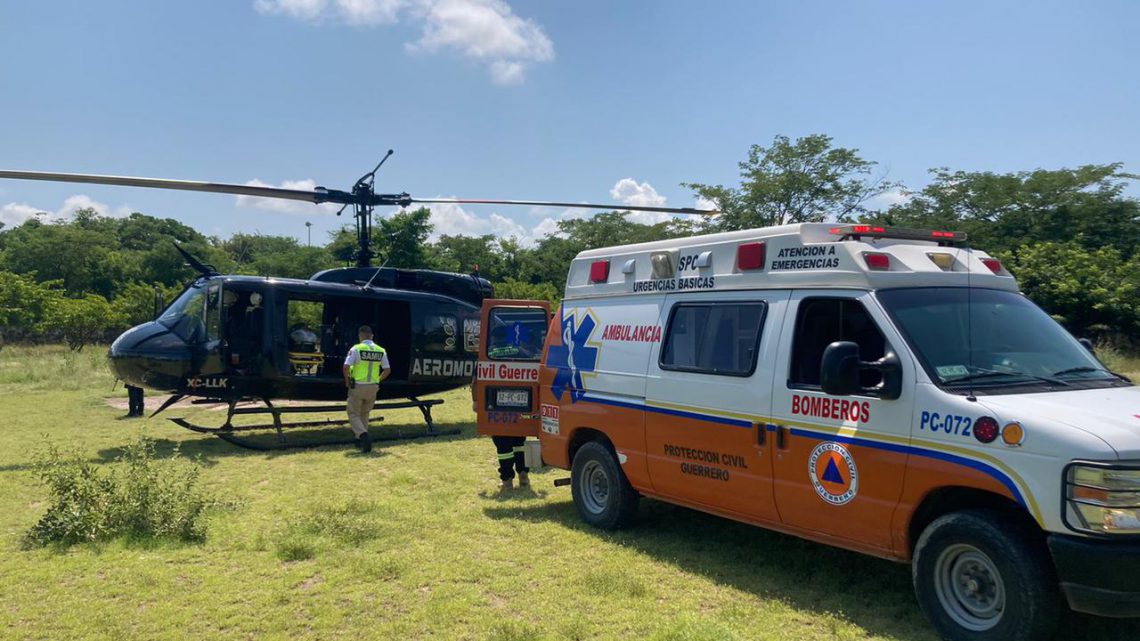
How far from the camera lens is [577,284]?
744cm

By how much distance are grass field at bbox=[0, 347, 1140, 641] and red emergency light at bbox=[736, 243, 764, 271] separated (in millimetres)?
2206

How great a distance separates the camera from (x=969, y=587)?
417 cm

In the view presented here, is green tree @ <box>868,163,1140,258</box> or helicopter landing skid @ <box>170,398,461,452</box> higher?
green tree @ <box>868,163,1140,258</box>

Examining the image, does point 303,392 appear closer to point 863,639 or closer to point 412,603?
point 412,603

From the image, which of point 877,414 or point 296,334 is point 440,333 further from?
point 877,414

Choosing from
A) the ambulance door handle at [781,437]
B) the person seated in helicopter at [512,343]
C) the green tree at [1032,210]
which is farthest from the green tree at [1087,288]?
the ambulance door handle at [781,437]

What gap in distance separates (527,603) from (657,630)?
0.95m

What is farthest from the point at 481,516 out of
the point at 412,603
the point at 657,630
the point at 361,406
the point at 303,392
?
the point at 303,392

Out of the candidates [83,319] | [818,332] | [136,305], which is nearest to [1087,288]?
[818,332]

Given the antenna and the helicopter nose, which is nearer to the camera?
the antenna

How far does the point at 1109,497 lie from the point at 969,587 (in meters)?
0.91

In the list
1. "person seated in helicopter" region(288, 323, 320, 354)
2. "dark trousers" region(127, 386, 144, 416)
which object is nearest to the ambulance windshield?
"person seated in helicopter" region(288, 323, 320, 354)

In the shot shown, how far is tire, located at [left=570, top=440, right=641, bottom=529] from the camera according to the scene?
6605mm

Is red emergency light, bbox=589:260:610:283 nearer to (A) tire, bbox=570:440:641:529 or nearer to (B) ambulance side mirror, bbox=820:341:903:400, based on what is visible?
(A) tire, bbox=570:440:641:529
